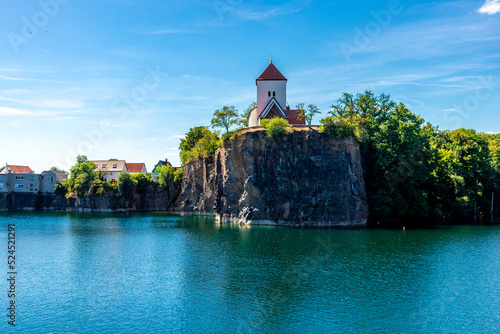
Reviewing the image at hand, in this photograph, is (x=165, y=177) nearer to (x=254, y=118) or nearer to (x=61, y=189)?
(x=61, y=189)

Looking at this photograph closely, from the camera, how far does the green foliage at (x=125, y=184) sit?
106812 mm

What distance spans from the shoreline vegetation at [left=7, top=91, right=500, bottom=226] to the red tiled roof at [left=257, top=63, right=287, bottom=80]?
29.7 ft

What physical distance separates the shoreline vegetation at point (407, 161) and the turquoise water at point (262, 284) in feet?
50.1

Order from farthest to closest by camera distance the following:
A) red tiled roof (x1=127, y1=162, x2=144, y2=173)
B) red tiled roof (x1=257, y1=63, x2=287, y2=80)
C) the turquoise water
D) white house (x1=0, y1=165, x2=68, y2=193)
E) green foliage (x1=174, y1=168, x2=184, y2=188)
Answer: red tiled roof (x1=127, y1=162, x2=144, y2=173) → white house (x1=0, y1=165, x2=68, y2=193) → green foliage (x1=174, y1=168, x2=184, y2=188) → red tiled roof (x1=257, y1=63, x2=287, y2=80) → the turquoise water

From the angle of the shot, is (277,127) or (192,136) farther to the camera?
(192,136)

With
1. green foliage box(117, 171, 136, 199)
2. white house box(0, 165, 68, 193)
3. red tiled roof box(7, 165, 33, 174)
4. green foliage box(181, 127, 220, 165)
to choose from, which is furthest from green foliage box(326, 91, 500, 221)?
red tiled roof box(7, 165, 33, 174)

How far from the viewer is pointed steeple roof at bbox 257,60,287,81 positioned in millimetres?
77988

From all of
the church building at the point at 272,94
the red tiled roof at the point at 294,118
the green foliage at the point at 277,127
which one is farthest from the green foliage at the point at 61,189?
Result: the green foliage at the point at 277,127

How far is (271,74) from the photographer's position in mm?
78625

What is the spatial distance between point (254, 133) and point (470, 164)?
1716 inches


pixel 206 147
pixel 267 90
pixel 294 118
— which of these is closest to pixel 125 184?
pixel 206 147

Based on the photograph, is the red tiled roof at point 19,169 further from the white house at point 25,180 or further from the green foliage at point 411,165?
the green foliage at point 411,165

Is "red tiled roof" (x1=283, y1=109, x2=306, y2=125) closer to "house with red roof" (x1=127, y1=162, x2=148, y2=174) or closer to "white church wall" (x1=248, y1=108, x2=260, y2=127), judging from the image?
"white church wall" (x1=248, y1=108, x2=260, y2=127)

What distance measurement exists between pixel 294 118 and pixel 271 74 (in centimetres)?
1042
